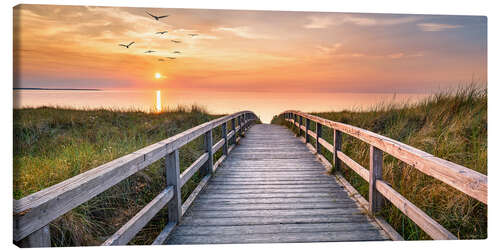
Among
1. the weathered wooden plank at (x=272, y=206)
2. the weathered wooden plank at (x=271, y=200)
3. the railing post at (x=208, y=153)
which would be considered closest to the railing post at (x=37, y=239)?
the weathered wooden plank at (x=272, y=206)

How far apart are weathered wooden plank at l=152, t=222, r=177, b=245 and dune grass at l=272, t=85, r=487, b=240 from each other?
188 cm

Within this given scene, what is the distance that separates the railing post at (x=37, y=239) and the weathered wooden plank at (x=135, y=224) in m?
0.49

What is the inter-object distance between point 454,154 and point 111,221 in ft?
12.6

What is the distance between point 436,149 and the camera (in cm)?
368

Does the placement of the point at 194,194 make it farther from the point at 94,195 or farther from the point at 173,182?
the point at 94,195

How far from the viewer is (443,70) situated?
156 inches

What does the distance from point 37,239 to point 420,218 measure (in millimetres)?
2165

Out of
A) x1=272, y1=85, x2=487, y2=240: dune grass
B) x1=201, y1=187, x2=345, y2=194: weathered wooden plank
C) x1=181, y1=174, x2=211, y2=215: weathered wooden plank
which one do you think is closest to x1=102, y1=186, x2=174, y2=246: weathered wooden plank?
x1=181, y1=174, x2=211, y2=215: weathered wooden plank

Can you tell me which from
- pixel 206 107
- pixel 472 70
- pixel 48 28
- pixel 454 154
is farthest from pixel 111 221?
pixel 206 107

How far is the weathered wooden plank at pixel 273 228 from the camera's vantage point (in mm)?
2410

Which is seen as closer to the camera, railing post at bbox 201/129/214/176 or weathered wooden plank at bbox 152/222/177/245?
weathered wooden plank at bbox 152/222/177/245

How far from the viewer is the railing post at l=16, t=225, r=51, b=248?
3.83 feet

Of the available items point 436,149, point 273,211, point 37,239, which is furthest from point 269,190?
point 37,239

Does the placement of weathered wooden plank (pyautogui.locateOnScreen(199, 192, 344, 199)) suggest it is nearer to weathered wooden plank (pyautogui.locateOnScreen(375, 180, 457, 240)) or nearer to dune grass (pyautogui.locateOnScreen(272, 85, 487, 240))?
dune grass (pyautogui.locateOnScreen(272, 85, 487, 240))
